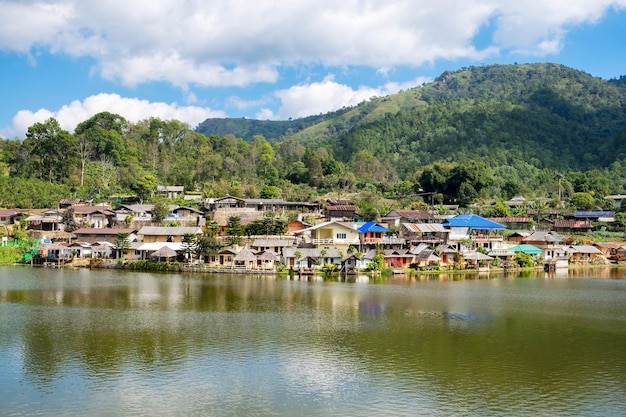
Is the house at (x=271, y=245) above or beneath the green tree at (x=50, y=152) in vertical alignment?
beneath

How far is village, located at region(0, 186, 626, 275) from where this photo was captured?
40.9 m

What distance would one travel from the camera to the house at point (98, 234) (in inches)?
1818

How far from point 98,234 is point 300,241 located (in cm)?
1633

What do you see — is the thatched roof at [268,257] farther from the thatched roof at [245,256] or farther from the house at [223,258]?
the house at [223,258]

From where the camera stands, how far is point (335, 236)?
4438 cm

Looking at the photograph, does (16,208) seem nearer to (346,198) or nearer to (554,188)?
(346,198)

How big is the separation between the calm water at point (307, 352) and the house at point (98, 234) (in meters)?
15.3

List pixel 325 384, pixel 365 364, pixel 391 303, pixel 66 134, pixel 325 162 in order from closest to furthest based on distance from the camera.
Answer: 1. pixel 325 384
2. pixel 365 364
3. pixel 391 303
4. pixel 66 134
5. pixel 325 162

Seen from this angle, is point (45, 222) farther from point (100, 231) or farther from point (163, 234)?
point (163, 234)

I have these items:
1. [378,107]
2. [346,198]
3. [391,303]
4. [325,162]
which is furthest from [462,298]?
[378,107]

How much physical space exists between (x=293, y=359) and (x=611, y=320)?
586 inches

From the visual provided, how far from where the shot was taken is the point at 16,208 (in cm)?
5481

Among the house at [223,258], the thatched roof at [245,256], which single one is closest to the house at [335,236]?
the thatched roof at [245,256]

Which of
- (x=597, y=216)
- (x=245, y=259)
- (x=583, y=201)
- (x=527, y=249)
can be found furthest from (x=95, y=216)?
(x=583, y=201)
